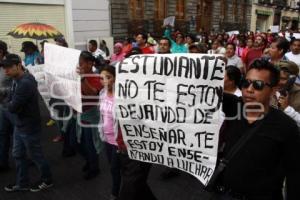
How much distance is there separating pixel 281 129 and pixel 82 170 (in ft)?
11.1

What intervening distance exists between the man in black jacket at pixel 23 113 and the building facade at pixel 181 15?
14182 millimetres

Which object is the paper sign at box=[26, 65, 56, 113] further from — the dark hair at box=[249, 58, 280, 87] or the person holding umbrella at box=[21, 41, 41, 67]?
the dark hair at box=[249, 58, 280, 87]

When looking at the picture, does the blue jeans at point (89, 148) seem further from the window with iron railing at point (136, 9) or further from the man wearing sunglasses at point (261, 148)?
the window with iron railing at point (136, 9)

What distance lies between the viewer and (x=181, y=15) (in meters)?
23.4

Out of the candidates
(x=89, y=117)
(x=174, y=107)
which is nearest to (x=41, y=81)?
(x=89, y=117)

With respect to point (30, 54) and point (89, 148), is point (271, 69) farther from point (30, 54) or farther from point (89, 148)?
point (30, 54)

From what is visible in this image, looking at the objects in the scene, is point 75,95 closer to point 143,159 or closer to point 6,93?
point 6,93

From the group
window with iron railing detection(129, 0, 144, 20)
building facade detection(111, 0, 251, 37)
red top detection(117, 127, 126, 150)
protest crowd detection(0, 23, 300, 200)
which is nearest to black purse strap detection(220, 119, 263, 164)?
protest crowd detection(0, 23, 300, 200)

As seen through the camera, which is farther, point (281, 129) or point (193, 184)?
point (193, 184)

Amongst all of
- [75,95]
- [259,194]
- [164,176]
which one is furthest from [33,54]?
[259,194]

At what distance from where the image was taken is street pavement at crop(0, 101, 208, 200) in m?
4.24

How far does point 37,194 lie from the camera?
4285 mm

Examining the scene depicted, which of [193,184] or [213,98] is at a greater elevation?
[213,98]

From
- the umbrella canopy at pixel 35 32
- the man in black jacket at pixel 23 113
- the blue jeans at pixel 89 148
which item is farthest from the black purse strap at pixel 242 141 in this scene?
the umbrella canopy at pixel 35 32
